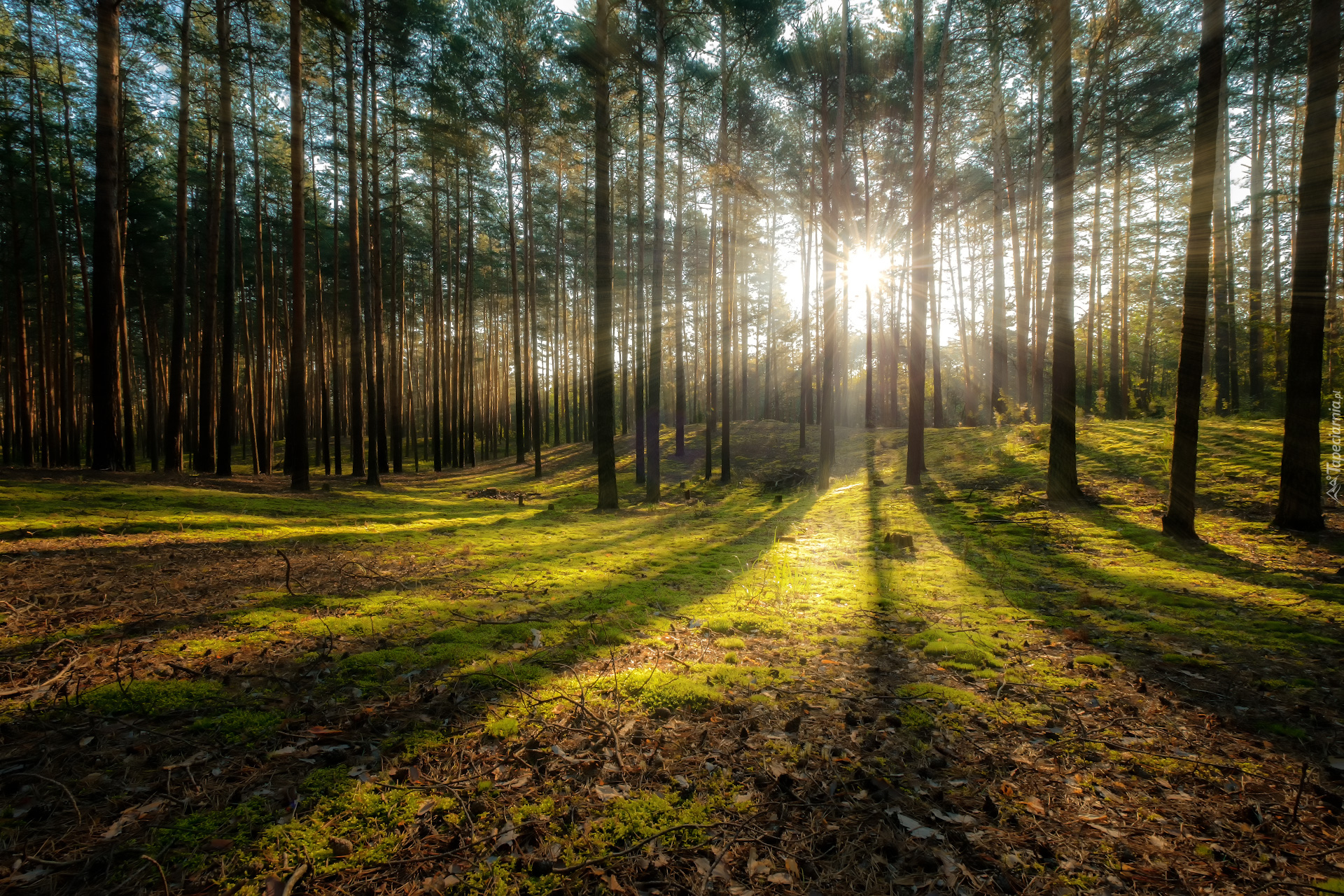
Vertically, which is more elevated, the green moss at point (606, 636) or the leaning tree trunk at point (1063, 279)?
the leaning tree trunk at point (1063, 279)

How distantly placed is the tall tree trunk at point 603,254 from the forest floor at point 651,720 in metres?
5.68

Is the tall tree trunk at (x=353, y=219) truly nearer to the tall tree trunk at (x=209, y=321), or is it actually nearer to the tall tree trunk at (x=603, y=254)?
the tall tree trunk at (x=209, y=321)

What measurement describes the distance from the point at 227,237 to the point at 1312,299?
23340 mm

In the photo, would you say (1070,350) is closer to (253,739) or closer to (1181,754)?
(1181,754)

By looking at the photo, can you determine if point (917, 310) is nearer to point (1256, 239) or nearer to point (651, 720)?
A: point (651, 720)

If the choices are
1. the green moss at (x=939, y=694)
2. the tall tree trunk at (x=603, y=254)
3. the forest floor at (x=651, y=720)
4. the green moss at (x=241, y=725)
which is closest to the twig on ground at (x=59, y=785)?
the forest floor at (x=651, y=720)

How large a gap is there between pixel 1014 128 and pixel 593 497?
73.1 ft

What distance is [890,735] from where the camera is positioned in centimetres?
289

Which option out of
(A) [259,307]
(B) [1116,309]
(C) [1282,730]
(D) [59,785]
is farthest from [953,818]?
(A) [259,307]

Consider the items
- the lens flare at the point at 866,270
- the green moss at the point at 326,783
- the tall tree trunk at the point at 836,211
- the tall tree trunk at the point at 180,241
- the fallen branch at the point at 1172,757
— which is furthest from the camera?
the lens flare at the point at 866,270

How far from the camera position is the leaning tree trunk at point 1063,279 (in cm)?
929

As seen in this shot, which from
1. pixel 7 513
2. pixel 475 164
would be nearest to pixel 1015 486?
pixel 7 513

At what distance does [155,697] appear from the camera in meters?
2.71

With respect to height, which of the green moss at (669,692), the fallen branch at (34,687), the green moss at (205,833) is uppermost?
the fallen branch at (34,687)
